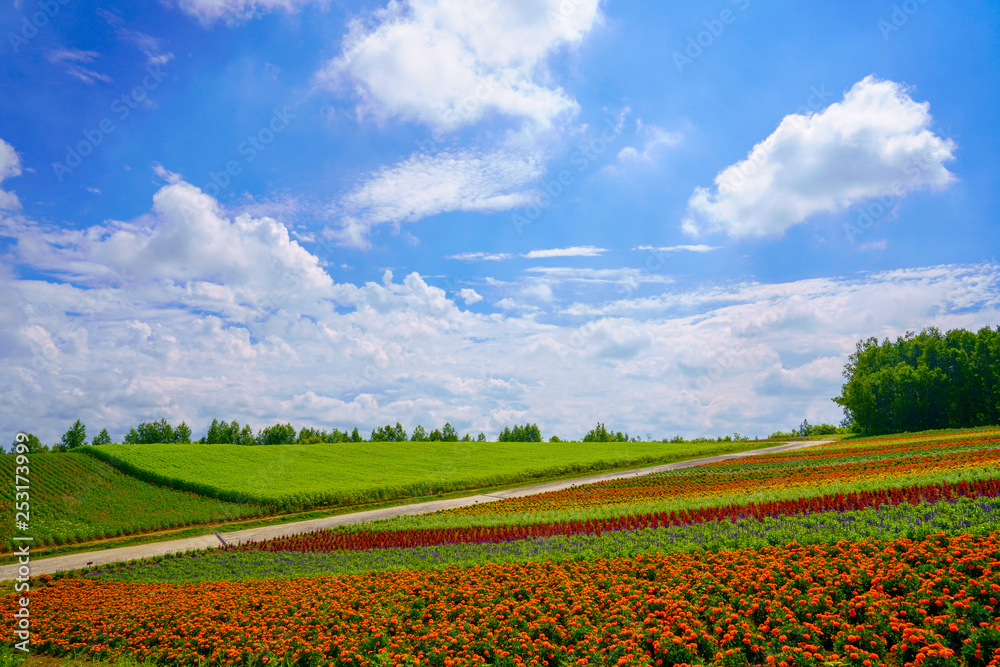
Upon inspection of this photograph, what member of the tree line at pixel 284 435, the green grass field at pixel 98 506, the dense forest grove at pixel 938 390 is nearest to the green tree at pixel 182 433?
the tree line at pixel 284 435

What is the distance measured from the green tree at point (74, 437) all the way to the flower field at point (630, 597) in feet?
258

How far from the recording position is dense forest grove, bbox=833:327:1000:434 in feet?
217

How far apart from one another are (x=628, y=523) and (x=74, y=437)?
92490mm

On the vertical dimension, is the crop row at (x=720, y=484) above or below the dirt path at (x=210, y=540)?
above

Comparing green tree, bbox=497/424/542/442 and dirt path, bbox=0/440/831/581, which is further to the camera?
green tree, bbox=497/424/542/442

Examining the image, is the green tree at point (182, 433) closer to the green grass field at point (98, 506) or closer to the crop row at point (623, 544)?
the green grass field at point (98, 506)

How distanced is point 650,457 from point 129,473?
47.1 metres

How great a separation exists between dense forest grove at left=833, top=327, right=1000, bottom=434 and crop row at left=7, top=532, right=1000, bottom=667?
79.1 metres

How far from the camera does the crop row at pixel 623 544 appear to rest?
9.70 meters

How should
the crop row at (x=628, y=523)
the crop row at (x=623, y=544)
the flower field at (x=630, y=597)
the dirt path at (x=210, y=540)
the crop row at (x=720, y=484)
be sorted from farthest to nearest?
the crop row at (x=720, y=484), the dirt path at (x=210, y=540), the crop row at (x=628, y=523), the crop row at (x=623, y=544), the flower field at (x=630, y=597)

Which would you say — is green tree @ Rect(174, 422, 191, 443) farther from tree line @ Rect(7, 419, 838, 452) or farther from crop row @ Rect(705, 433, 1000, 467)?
crop row @ Rect(705, 433, 1000, 467)

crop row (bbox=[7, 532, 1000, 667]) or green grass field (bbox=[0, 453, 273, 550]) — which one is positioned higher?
crop row (bbox=[7, 532, 1000, 667])

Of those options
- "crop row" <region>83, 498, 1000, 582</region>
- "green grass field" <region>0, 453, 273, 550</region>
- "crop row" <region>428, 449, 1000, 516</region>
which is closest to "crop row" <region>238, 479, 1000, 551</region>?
"crop row" <region>83, 498, 1000, 582</region>

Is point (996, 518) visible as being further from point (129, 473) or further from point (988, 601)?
point (129, 473)
